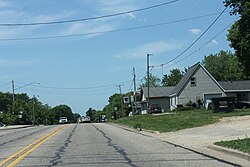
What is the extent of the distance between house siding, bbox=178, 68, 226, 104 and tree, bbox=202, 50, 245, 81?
104ft

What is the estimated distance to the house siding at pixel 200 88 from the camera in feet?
219

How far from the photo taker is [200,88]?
66812mm

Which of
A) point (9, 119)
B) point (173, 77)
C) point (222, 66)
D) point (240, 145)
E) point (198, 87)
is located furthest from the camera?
point (173, 77)

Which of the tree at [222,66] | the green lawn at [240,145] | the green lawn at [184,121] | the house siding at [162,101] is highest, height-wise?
the tree at [222,66]

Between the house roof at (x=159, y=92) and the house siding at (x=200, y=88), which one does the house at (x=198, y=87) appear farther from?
the house roof at (x=159, y=92)

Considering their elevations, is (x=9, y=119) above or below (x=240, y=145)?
above

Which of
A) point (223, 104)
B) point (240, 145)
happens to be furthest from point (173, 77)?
point (240, 145)

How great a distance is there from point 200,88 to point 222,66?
41.3 meters

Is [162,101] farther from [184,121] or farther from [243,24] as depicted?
[184,121]

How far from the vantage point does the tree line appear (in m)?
86.9

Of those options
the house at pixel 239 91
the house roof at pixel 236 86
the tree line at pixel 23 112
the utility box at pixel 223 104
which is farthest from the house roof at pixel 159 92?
the utility box at pixel 223 104

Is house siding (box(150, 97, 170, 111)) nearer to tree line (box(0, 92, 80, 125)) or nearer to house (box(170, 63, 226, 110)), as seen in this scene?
house (box(170, 63, 226, 110))

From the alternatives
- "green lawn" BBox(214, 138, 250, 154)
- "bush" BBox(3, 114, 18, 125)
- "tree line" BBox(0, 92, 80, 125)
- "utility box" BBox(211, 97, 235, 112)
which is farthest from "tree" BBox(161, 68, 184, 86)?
"green lawn" BBox(214, 138, 250, 154)

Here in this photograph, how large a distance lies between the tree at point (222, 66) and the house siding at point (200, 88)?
104 ft
